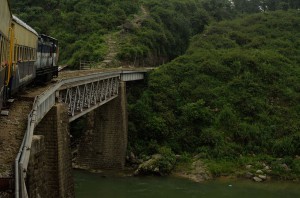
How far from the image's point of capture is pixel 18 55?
51.3 feet

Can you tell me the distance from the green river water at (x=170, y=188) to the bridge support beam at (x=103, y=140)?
9.55ft

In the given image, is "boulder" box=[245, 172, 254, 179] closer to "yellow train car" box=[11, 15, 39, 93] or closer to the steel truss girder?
the steel truss girder

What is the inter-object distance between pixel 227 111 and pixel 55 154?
23.4 m

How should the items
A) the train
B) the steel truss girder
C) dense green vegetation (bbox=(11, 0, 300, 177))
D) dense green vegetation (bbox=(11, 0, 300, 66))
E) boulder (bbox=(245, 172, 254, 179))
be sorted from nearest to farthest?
the train, the steel truss girder, boulder (bbox=(245, 172, 254, 179)), dense green vegetation (bbox=(11, 0, 300, 177)), dense green vegetation (bbox=(11, 0, 300, 66))

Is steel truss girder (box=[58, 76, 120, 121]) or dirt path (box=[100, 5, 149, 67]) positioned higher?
dirt path (box=[100, 5, 149, 67])

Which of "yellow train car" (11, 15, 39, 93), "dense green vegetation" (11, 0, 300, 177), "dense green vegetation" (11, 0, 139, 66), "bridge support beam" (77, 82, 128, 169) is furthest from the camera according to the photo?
"dense green vegetation" (11, 0, 139, 66)

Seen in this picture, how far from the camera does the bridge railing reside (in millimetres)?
7491

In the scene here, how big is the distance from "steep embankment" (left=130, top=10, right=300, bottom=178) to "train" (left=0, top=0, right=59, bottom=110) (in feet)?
48.7

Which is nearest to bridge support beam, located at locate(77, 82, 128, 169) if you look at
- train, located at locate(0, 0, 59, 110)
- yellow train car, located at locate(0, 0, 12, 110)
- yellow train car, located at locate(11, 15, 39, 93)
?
train, located at locate(0, 0, 59, 110)

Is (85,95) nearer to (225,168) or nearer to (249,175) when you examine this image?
(225,168)

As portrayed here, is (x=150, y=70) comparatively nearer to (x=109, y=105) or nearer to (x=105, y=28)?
(x=109, y=105)

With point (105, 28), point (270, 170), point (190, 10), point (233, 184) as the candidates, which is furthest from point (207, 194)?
point (190, 10)

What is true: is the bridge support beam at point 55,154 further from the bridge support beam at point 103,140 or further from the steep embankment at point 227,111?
the steep embankment at point 227,111

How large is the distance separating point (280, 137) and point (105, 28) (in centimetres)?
3215
